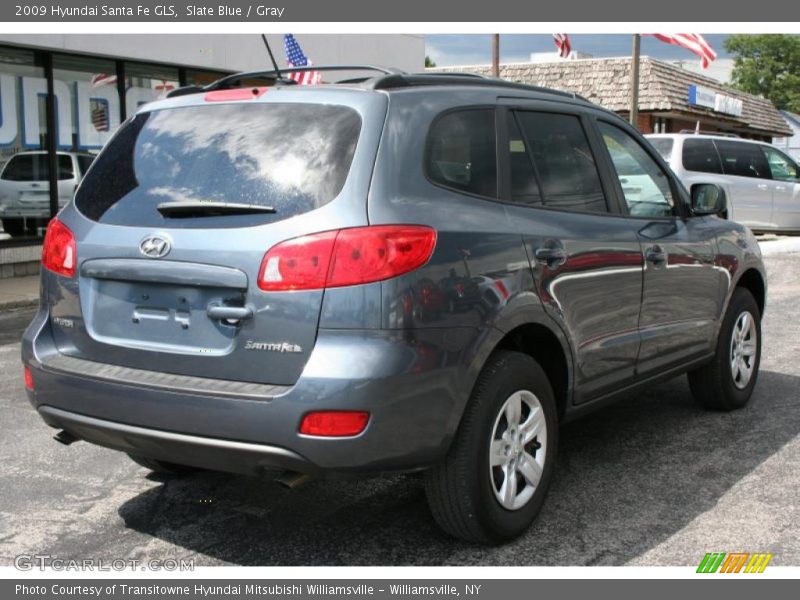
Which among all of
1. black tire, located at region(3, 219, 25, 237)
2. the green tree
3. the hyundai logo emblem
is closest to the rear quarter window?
black tire, located at region(3, 219, 25, 237)

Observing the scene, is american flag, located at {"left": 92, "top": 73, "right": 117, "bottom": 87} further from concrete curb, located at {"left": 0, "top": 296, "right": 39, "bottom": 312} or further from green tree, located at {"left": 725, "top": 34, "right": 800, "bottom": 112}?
green tree, located at {"left": 725, "top": 34, "right": 800, "bottom": 112}

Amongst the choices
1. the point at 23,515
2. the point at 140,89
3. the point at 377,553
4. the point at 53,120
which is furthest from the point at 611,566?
the point at 140,89

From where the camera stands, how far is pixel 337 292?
10.5ft

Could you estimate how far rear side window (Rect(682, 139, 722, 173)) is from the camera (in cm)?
1572

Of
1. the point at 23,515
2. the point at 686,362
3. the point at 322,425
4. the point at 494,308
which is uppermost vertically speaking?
the point at 494,308

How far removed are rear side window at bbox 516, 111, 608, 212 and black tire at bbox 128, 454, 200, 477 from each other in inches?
85.2

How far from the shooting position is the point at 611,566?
11.9ft

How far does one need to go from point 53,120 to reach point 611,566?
441 inches

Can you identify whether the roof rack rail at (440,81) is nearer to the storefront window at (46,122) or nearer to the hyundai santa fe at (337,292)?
the hyundai santa fe at (337,292)

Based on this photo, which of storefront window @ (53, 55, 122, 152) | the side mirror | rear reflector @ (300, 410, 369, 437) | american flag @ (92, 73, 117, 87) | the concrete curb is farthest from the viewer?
american flag @ (92, 73, 117, 87)

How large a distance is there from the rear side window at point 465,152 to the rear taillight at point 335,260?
42cm

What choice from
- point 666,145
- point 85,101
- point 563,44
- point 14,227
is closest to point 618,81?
point 563,44
